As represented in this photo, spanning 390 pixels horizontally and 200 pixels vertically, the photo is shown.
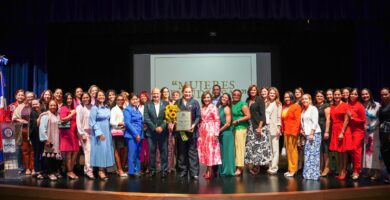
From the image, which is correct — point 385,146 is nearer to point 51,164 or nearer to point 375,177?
point 375,177

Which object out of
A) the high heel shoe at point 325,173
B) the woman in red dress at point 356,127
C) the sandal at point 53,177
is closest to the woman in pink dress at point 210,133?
the high heel shoe at point 325,173

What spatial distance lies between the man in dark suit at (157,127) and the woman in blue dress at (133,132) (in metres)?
0.18

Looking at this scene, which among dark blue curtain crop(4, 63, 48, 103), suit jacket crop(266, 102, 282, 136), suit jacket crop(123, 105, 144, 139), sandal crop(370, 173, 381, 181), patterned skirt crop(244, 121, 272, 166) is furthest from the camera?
dark blue curtain crop(4, 63, 48, 103)

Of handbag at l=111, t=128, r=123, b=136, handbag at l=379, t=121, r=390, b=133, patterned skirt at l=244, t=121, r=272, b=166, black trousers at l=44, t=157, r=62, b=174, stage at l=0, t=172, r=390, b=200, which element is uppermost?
handbag at l=379, t=121, r=390, b=133

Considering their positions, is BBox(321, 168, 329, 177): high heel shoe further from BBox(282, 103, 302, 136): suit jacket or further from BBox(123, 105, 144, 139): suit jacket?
BBox(123, 105, 144, 139): suit jacket

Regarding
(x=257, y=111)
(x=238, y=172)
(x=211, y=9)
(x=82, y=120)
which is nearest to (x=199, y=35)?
(x=211, y=9)

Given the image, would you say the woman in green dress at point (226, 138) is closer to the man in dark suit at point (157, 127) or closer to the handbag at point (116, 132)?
the man in dark suit at point (157, 127)

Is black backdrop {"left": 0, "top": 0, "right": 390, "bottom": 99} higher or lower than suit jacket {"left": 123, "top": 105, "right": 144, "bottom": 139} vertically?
higher

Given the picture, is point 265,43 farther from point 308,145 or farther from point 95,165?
point 95,165

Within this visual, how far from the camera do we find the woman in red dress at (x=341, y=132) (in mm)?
6375

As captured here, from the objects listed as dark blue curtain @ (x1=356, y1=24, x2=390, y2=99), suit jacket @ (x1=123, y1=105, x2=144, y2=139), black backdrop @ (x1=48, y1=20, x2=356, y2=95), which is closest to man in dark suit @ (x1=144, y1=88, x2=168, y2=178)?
suit jacket @ (x1=123, y1=105, x2=144, y2=139)

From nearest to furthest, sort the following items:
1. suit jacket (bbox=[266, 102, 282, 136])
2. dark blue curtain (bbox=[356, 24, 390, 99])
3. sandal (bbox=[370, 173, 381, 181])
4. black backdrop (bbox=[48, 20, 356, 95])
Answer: sandal (bbox=[370, 173, 381, 181]), suit jacket (bbox=[266, 102, 282, 136]), dark blue curtain (bbox=[356, 24, 390, 99]), black backdrop (bbox=[48, 20, 356, 95])

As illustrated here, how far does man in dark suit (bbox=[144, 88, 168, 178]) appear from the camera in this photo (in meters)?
6.62

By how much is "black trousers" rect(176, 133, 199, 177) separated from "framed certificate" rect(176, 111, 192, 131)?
0.18 metres
